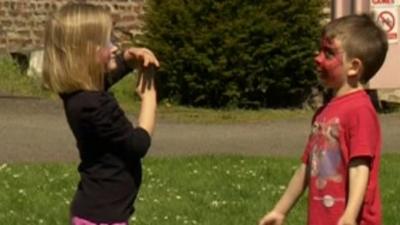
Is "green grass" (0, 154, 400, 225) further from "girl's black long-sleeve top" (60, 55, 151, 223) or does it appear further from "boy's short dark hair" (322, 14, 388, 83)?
"boy's short dark hair" (322, 14, 388, 83)

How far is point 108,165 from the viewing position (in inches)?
204

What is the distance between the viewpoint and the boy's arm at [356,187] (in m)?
4.99

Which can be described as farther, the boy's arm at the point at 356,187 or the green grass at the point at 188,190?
the green grass at the point at 188,190

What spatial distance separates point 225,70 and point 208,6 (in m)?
0.84

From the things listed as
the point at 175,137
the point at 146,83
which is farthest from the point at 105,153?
the point at 175,137

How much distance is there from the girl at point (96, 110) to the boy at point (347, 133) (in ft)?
2.22

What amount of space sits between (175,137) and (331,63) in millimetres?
8939

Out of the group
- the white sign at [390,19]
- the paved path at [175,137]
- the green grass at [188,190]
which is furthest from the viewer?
the white sign at [390,19]

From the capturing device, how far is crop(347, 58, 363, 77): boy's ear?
5.15 m

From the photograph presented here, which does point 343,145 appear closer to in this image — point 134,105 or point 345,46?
point 345,46

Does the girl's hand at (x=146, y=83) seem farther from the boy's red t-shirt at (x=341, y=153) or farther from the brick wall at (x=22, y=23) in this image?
the brick wall at (x=22, y=23)

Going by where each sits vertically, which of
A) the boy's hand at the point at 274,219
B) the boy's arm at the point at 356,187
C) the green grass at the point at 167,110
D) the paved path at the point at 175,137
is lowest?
the green grass at the point at 167,110

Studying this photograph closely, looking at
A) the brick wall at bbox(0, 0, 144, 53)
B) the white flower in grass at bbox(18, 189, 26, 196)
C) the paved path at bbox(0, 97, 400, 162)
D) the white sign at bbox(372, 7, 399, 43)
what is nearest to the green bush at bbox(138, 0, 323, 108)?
the white sign at bbox(372, 7, 399, 43)

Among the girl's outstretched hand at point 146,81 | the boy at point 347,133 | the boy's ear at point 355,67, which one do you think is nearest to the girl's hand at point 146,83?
the girl's outstretched hand at point 146,81
